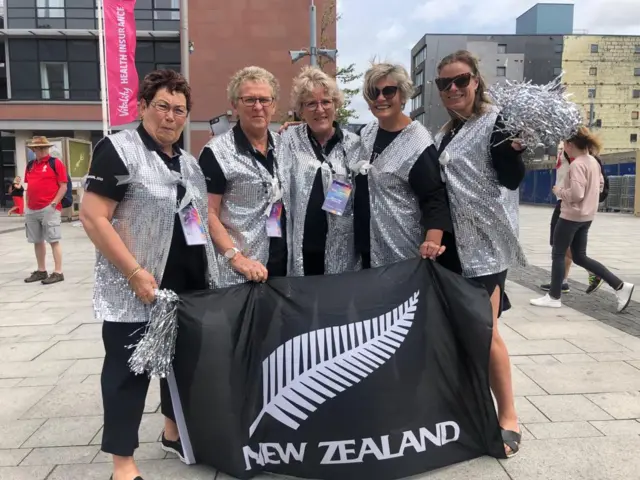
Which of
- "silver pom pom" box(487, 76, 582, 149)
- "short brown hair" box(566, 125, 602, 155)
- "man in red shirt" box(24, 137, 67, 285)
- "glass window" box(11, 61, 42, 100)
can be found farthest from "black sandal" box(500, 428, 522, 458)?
"glass window" box(11, 61, 42, 100)

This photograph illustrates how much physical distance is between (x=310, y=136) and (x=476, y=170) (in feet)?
2.79

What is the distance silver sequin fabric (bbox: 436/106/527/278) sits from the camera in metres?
2.54

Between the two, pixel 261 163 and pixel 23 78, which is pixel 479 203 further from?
pixel 23 78

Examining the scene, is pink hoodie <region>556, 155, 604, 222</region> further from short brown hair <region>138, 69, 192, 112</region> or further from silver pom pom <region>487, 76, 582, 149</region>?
short brown hair <region>138, 69, 192, 112</region>

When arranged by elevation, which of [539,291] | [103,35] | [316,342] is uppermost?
[103,35]

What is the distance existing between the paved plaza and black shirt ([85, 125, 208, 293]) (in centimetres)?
92

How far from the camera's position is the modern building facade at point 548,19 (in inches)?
2596

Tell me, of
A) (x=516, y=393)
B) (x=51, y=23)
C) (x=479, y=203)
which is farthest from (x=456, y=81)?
(x=51, y=23)

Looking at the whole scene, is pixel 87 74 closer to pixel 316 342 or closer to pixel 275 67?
pixel 275 67

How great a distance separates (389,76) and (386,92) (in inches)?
3.0

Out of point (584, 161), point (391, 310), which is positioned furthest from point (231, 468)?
point (584, 161)

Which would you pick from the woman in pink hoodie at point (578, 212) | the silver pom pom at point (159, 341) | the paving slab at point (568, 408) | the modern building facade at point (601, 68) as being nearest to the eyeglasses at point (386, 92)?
the silver pom pom at point (159, 341)

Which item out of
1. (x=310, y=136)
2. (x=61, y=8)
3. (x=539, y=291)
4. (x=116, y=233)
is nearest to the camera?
(x=116, y=233)

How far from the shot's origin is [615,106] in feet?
189
